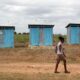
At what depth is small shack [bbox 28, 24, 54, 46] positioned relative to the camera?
34.9 metres

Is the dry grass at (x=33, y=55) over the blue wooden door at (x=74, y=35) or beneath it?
beneath

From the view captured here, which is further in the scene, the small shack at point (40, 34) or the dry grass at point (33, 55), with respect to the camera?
the small shack at point (40, 34)

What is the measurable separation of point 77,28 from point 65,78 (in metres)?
23.0

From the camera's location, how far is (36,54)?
28.8 metres

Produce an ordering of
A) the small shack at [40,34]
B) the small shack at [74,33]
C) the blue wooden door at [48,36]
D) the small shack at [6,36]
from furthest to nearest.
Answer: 1. the small shack at [74,33]
2. the blue wooden door at [48,36]
3. the small shack at [40,34]
4. the small shack at [6,36]

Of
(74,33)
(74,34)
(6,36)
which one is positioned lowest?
(6,36)

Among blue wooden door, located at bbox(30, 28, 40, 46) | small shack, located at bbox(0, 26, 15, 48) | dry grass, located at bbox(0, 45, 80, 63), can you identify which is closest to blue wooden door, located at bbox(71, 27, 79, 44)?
blue wooden door, located at bbox(30, 28, 40, 46)

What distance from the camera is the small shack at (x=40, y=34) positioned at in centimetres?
3491

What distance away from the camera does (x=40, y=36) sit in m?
35.1

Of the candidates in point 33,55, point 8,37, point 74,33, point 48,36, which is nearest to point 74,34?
point 74,33

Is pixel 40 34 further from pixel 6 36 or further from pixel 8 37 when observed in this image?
pixel 6 36

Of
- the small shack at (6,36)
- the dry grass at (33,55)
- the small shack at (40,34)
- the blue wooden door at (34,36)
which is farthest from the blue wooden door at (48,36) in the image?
the dry grass at (33,55)

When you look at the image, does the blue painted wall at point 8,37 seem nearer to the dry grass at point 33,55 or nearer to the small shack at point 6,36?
the small shack at point 6,36

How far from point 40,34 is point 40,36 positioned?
0.74 feet
